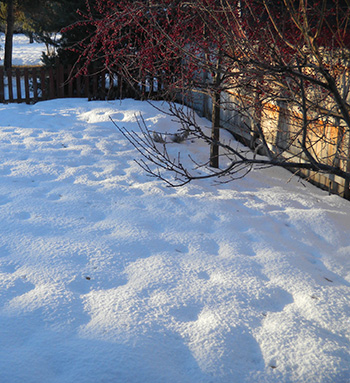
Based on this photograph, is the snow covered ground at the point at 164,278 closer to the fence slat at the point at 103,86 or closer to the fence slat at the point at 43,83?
the fence slat at the point at 103,86

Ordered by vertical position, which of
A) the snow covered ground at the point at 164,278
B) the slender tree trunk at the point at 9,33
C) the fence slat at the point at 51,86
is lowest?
the snow covered ground at the point at 164,278

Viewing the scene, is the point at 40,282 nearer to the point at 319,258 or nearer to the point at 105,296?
the point at 105,296

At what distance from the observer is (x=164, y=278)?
3502 millimetres

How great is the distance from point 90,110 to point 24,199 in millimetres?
4884

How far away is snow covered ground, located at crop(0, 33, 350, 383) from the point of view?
103 inches

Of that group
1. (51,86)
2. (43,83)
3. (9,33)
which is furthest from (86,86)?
(9,33)

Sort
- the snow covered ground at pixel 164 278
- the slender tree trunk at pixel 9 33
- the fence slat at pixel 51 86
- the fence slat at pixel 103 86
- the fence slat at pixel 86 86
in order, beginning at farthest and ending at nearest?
the slender tree trunk at pixel 9 33 < the fence slat at pixel 51 86 < the fence slat at pixel 86 86 < the fence slat at pixel 103 86 < the snow covered ground at pixel 164 278

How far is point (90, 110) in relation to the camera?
9.27 m

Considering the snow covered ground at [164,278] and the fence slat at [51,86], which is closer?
the snow covered ground at [164,278]

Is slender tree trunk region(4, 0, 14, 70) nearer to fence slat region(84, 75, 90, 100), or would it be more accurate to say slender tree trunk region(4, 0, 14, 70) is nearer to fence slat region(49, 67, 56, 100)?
fence slat region(49, 67, 56, 100)

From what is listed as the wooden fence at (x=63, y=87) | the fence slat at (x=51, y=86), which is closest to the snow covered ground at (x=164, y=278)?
the wooden fence at (x=63, y=87)

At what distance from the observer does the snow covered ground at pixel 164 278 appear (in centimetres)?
262

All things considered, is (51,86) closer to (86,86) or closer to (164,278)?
(86,86)

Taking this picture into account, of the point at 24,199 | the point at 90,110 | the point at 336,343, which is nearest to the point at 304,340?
the point at 336,343
